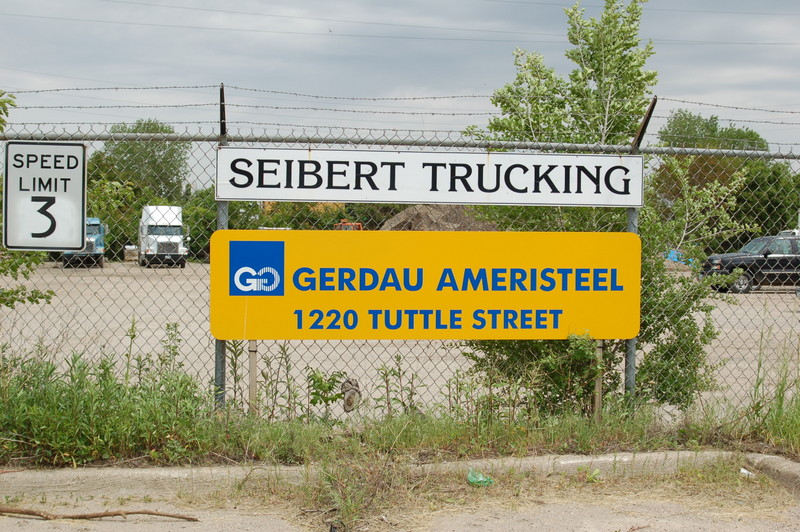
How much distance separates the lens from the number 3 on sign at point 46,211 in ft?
15.7

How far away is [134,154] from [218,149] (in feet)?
2.98

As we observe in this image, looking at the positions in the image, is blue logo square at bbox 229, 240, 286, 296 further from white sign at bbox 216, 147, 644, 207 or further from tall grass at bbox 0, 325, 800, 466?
tall grass at bbox 0, 325, 800, 466

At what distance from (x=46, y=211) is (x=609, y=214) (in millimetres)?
3726

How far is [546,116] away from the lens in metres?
5.48

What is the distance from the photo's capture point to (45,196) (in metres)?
4.80

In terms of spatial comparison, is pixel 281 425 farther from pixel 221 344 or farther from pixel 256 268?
pixel 256 268

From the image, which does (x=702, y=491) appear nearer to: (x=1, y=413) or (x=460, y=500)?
(x=460, y=500)

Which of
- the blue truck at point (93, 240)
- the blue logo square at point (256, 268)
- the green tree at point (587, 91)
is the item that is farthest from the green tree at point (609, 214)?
the blue truck at point (93, 240)

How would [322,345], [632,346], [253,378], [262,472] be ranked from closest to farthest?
[262,472]
[253,378]
[632,346]
[322,345]

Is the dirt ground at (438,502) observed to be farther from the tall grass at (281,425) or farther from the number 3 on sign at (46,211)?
the number 3 on sign at (46,211)

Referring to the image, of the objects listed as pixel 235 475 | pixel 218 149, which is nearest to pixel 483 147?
pixel 218 149

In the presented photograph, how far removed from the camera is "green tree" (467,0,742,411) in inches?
214

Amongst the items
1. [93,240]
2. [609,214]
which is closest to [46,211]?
[93,240]

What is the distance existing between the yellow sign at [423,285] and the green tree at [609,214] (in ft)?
1.00
